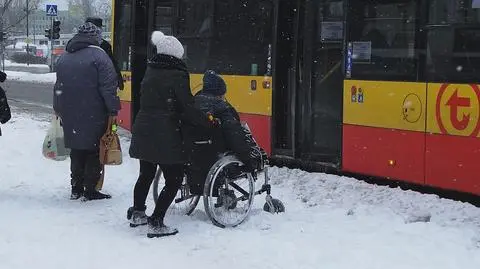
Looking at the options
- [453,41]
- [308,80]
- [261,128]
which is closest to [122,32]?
[261,128]

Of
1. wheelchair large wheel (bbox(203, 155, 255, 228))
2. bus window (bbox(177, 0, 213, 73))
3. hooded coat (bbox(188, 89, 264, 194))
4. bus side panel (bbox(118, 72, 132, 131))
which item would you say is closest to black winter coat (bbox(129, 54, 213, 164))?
hooded coat (bbox(188, 89, 264, 194))

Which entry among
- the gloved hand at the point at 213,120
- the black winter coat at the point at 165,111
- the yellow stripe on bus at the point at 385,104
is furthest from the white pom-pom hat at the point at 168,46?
the yellow stripe on bus at the point at 385,104

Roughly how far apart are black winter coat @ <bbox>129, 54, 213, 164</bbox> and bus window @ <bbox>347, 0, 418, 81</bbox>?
2.58 metres

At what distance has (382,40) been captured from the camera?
7.22 metres

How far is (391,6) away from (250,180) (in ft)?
8.55

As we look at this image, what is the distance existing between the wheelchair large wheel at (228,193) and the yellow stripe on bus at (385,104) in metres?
1.92

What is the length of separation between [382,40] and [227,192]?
104 inches

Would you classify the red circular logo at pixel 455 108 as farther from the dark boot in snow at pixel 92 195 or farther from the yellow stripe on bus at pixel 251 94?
the dark boot in snow at pixel 92 195

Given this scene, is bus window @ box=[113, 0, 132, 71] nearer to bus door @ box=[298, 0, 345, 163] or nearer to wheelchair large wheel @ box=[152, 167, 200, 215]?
bus door @ box=[298, 0, 345, 163]

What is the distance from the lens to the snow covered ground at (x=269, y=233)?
4.92m

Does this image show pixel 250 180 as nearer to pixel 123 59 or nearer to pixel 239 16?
pixel 239 16

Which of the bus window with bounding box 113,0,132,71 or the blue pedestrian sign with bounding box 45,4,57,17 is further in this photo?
the blue pedestrian sign with bounding box 45,4,57,17

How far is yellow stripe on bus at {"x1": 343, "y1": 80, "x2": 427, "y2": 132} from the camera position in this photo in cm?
677

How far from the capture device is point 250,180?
603 cm
